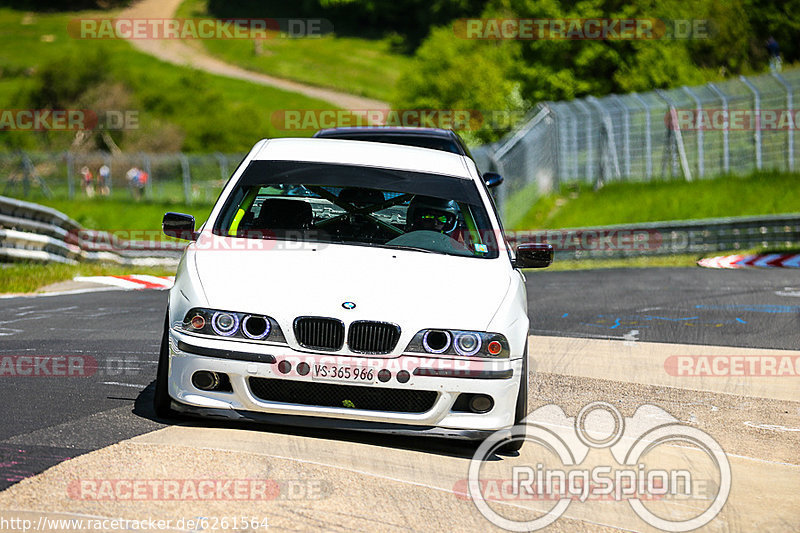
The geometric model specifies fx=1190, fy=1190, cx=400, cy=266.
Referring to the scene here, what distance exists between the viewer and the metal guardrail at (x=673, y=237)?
2372 cm

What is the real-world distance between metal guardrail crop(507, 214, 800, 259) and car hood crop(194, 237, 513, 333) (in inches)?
666

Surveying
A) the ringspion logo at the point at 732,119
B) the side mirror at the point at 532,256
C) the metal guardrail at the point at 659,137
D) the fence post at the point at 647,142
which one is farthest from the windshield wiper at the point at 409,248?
the fence post at the point at 647,142

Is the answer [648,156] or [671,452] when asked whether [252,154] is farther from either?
[648,156]

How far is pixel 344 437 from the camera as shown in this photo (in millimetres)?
6531

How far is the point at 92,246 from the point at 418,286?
18.1m

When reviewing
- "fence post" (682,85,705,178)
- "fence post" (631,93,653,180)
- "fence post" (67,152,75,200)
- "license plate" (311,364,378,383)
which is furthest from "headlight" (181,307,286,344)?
"fence post" (67,152,75,200)

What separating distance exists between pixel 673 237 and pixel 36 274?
44.0 ft

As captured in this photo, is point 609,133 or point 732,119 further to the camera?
point 609,133

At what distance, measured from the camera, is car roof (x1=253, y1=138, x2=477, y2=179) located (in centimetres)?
780

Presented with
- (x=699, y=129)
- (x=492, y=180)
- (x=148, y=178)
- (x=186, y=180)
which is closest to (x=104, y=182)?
(x=148, y=178)

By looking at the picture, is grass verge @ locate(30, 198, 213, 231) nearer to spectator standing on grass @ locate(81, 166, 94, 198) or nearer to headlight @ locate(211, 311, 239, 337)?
spectator standing on grass @ locate(81, 166, 94, 198)

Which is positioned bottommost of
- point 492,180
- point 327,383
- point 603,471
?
point 603,471

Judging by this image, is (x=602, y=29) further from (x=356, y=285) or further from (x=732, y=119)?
(x=356, y=285)

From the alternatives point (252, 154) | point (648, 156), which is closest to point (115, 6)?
point (648, 156)
